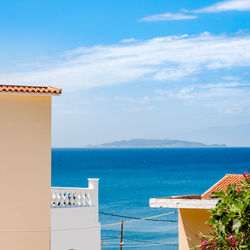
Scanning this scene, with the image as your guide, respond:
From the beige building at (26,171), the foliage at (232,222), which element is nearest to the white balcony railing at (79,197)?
the beige building at (26,171)

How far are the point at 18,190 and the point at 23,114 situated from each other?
6.97ft

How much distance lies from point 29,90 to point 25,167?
2175 mm

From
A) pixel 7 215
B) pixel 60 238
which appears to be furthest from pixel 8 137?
pixel 60 238

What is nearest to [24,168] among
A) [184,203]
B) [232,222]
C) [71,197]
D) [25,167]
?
[25,167]

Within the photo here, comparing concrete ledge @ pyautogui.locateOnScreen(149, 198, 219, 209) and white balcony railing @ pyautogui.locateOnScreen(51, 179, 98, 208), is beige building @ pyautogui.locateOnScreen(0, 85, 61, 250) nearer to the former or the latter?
white balcony railing @ pyautogui.locateOnScreen(51, 179, 98, 208)

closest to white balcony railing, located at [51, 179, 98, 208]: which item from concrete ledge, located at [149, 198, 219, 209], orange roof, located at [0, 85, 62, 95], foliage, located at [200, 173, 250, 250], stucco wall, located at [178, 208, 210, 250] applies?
orange roof, located at [0, 85, 62, 95]

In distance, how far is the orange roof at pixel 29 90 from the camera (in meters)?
13.3

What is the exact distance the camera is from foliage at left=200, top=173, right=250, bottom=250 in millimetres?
5957

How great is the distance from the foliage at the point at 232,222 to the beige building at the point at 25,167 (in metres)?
7.89

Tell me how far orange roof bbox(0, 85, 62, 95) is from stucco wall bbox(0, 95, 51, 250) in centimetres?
32

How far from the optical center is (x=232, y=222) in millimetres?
6281

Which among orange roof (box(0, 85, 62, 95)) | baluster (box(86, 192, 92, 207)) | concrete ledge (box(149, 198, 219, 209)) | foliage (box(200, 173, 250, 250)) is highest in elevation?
orange roof (box(0, 85, 62, 95))

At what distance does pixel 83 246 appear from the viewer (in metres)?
14.9

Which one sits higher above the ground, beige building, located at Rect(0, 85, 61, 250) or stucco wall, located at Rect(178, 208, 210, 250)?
beige building, located at Rect(0, 85, 61, 250)
